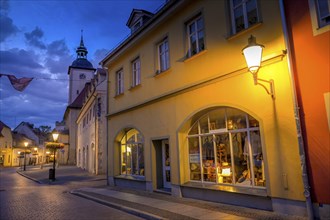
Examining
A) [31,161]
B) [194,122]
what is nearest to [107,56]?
[194,122]

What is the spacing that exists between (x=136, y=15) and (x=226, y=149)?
→ 988cm

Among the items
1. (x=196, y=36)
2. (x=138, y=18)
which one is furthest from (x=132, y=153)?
(x=138, y=18)

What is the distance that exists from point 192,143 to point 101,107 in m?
16.1

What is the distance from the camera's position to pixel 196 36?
1056cm

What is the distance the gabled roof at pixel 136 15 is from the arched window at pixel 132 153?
6.33 meters

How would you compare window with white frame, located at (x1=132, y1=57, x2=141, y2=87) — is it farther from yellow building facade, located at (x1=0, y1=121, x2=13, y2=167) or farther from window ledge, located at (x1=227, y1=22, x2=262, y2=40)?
yellow building facade, located at (x1=0, y1=121, x2=13, y2=167)

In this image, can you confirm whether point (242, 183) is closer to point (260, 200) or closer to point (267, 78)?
point (260, 200)

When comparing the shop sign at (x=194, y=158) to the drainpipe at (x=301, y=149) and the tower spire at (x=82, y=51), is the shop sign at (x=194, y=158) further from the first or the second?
the tower spire at (x=82, y=51)

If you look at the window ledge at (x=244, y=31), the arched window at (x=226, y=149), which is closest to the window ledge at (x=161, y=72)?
the arched window at (x=226, y=149)

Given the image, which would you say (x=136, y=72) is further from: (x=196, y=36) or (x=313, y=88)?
(x=313, y=88)

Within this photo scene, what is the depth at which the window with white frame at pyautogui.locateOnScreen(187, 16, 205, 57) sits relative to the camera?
33.9ft

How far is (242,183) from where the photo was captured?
8.80 m

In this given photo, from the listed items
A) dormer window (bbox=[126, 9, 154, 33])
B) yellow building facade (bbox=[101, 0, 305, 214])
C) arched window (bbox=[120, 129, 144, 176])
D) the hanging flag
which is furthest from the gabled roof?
the hanging flag

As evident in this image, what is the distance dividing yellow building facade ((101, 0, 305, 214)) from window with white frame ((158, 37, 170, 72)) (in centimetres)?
4
